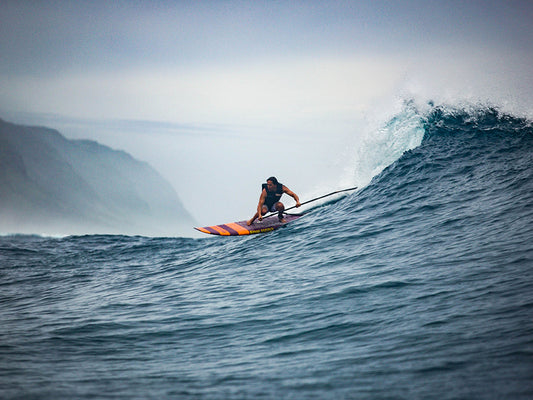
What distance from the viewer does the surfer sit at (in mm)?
12523

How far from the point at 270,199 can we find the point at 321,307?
21.4 ft

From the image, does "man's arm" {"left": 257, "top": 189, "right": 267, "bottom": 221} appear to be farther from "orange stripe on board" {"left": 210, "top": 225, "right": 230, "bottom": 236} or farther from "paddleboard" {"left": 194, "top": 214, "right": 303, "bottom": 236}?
"orange stripe on board" {"left": 210, "top": 225, "right": 230, "bottom": 236}

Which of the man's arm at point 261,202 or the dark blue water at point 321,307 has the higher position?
the man's arm at point 261,202

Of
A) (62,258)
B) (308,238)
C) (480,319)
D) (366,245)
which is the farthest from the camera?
(62,258)

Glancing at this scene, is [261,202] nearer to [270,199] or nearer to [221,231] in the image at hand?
[270,199]

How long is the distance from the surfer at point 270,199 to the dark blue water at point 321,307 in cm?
68

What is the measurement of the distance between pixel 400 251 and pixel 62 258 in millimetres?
8826

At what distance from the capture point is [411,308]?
578cm

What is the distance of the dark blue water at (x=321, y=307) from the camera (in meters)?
4.37

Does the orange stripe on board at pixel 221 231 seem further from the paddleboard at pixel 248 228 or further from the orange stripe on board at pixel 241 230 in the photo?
the orange stripe on board at pixel 241 230

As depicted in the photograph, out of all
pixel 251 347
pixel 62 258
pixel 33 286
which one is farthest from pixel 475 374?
pixel 62 258

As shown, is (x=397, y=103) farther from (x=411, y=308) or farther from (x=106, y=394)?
(x=106, y=394)

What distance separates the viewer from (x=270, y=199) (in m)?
12.7

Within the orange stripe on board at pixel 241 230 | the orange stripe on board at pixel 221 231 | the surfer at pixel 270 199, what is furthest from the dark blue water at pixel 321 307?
the surfer at pixel 270 199
